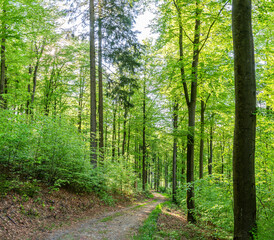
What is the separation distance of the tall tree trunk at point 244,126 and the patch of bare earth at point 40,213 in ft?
16.4

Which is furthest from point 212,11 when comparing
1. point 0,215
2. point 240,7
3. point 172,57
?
→ point 0,215

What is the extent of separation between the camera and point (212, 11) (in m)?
→ 8.05

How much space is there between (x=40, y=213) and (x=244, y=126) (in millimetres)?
6774

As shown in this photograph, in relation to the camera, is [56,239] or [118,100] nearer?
[56,239]

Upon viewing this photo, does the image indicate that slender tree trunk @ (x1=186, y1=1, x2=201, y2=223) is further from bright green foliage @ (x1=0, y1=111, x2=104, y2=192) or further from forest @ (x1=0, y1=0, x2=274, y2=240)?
bright green foliage @ (x1=0, y1=111, x2=104, y2=192)

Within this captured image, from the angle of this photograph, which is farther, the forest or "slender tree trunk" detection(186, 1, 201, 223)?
"slender tree trunk" detection(186, 1, 201, 223)

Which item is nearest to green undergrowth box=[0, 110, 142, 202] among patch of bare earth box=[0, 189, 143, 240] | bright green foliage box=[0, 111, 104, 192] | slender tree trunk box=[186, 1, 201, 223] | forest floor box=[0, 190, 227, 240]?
bright green foliage box=[0, 111, 104, 192]

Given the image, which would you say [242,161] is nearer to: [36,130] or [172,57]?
[36,130]

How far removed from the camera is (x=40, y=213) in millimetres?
6223

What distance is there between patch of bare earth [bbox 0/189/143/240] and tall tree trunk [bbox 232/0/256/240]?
16.4 ft

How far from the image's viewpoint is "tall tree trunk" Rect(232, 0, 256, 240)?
12.4 feet

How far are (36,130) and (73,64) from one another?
43.8 ft

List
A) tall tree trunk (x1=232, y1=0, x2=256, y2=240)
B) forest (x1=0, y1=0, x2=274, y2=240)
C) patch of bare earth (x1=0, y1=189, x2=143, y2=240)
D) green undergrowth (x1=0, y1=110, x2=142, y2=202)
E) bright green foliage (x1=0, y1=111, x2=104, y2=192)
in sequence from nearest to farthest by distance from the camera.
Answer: tall tree trunk (x1=232, y1=0, x2=256, y2=240) → forest (x1=0, y1=0, x2=274, y2=240) → patch of bare earth (x1=0, y1=189, x2=143, y2=240) → green undergrowth (x1=0, y1=110, x2=142, y2=202) → bright green foliage (x1=0, y1=111, x2=104, y2=192)

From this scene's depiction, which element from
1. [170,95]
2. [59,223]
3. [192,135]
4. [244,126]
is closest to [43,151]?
[59,223]
